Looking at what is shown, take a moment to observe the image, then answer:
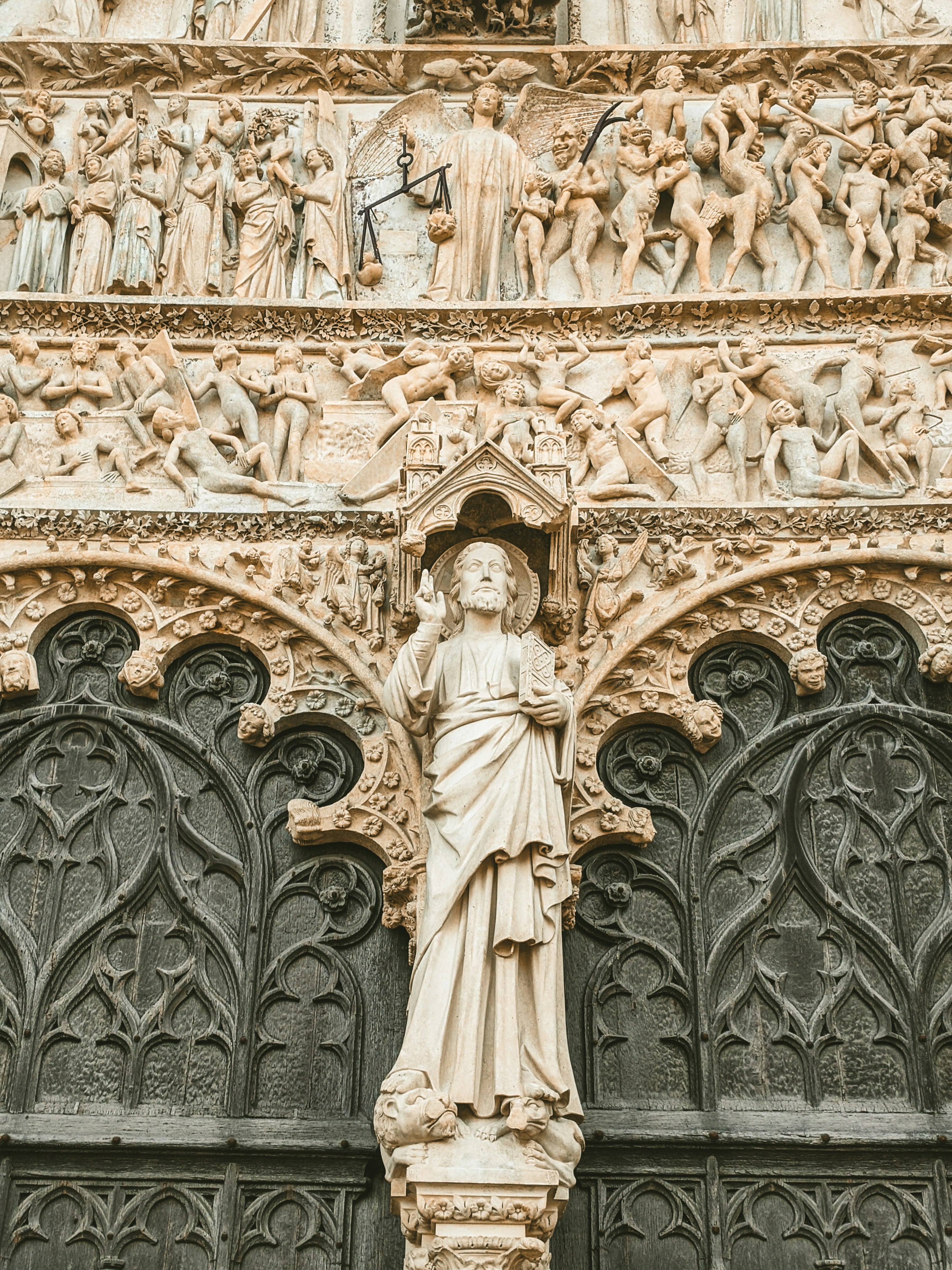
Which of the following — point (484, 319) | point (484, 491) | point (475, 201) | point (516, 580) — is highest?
point (475, 201)

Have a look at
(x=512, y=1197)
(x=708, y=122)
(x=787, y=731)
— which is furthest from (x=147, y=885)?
(x=708, y=122)

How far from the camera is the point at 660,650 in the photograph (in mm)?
10469

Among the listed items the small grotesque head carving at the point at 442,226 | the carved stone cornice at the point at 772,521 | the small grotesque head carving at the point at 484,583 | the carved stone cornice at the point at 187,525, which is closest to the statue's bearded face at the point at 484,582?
the small grotesque head carving at the point at 484,583

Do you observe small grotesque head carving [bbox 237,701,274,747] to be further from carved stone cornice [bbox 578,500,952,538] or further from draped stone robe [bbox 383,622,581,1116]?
carved stone cornice [bbox 578,500,952,538]

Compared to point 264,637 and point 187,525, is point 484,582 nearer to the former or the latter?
point 264,637

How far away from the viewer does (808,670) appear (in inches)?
408

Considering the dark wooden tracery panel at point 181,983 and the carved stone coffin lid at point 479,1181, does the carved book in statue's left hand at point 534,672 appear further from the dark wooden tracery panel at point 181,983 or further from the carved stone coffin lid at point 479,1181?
the carved stone coffin lid at point 479,1181

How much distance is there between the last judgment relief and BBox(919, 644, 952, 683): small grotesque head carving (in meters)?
0.04

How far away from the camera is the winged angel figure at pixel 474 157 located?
12.0 metres

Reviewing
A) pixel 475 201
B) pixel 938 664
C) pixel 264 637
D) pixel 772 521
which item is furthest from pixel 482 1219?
pixel 475 201

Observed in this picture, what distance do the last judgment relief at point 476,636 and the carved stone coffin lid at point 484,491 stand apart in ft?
0.11

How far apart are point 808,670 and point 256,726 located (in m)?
3.29

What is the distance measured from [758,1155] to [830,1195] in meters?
0.41

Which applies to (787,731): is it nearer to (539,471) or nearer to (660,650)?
(660,650)
